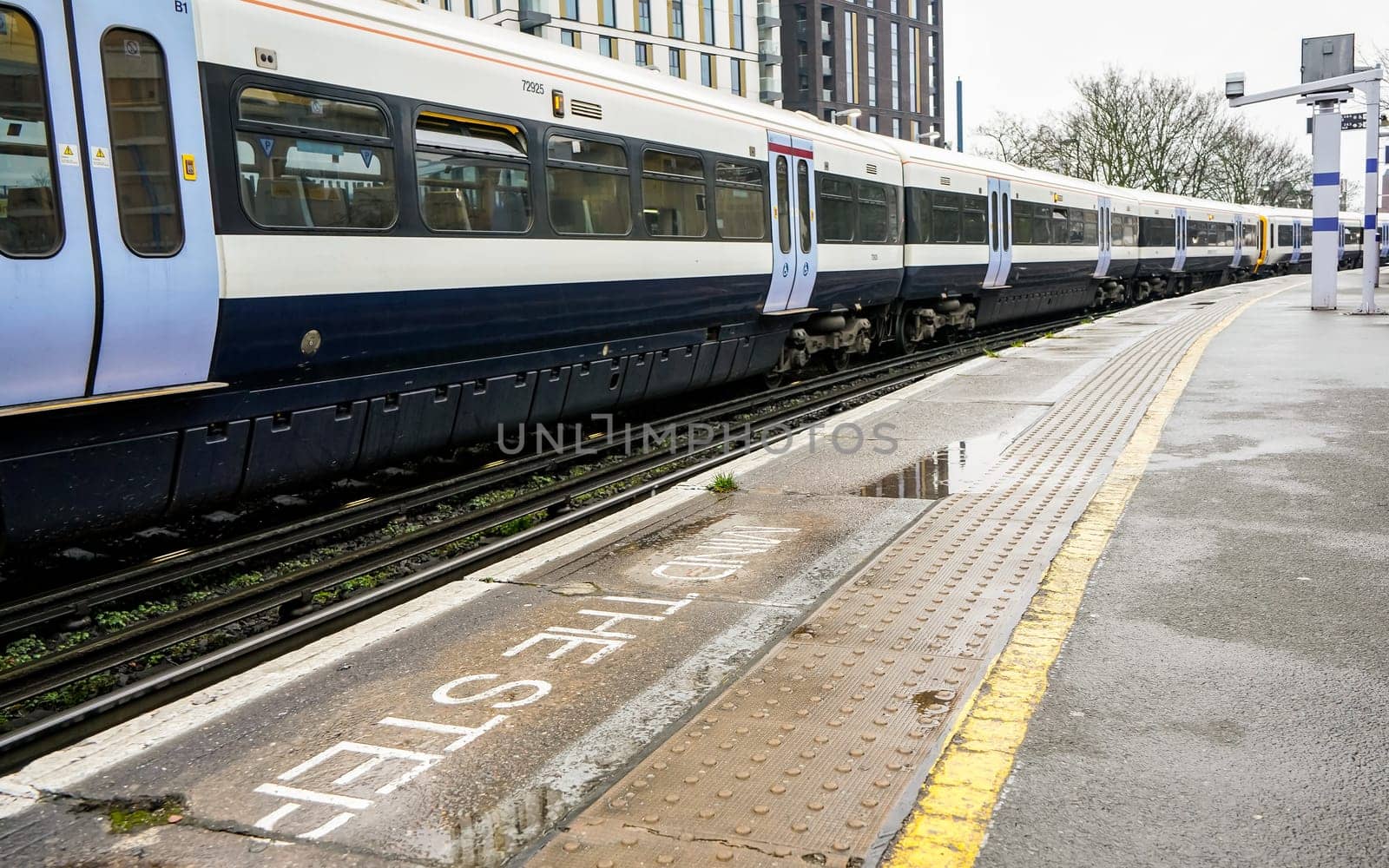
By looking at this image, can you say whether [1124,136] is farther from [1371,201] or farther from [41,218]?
[41,218]

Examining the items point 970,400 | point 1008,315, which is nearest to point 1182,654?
point 970,400

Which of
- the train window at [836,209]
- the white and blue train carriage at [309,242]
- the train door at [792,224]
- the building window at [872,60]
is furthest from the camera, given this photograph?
the building window at [872,60]

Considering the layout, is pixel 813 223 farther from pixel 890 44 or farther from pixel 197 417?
pixel 890 44

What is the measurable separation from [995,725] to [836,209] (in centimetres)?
1100

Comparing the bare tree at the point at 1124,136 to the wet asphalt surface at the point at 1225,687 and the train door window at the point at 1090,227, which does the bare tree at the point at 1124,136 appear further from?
the wet asphalt surface at the point at 1225,687

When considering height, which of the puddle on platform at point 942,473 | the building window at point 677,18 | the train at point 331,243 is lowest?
the puddle on platform at point 942,473

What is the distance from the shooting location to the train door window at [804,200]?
13055mm

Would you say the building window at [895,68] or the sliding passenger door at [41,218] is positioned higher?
the building window at [895,68]

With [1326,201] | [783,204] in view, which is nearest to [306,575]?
[783,204]

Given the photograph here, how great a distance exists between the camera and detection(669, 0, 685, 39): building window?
181 feet

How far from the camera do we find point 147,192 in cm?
591

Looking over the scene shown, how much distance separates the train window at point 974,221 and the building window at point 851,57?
55579 millimetres

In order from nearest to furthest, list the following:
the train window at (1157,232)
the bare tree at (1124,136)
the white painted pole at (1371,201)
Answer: the white painted pole at (1371,201), the train window at (1157,232), the bare tree at (1124,136)

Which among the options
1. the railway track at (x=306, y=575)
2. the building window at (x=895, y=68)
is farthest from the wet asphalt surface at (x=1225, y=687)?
the building window at (x=895, y=68)
